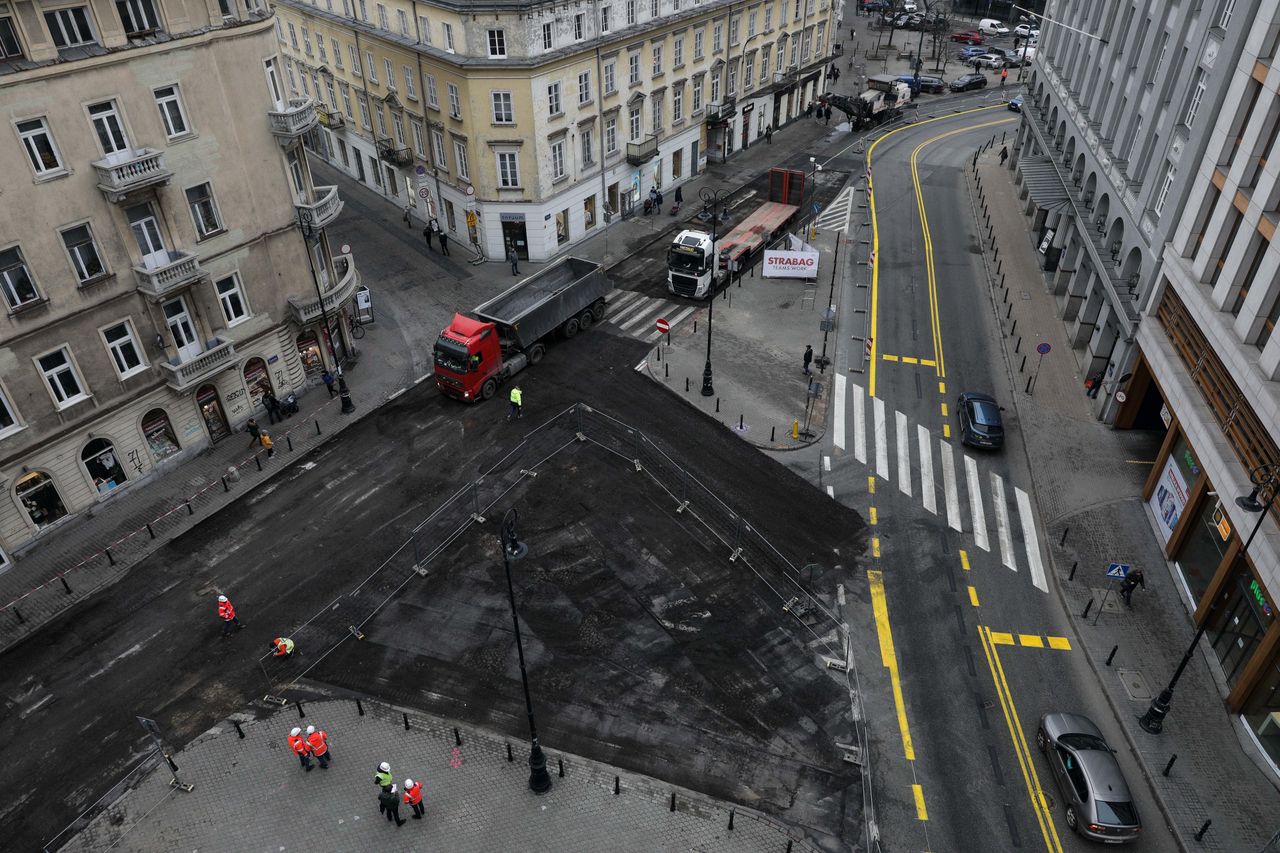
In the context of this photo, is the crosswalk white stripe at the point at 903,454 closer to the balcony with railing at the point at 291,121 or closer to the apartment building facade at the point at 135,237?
the apartment building facade at the point at 135,237

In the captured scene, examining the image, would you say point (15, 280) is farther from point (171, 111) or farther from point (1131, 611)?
point (1131, 611)

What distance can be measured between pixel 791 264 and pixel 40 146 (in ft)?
119

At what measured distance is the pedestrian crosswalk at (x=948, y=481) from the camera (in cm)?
3144

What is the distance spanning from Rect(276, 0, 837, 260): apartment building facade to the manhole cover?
3808 cm

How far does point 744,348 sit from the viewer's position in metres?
43.3

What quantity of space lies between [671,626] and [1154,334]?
2268cm

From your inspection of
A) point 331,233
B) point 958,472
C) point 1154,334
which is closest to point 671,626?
point 958,472

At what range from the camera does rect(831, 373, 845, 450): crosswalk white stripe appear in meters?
36.7

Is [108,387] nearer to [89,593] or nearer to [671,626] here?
[89,593]

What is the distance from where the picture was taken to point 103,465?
3262 centimetres

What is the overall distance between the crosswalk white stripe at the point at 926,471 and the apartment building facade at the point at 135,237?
92.6 ft

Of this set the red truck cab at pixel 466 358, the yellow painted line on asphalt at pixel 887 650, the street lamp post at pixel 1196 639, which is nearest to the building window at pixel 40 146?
the red truck cab at pixel 466 358

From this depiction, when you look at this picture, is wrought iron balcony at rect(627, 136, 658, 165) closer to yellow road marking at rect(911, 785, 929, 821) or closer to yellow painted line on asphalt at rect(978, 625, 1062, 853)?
yellow painted line on asphalt at rect(978, 625, 1062, 853)

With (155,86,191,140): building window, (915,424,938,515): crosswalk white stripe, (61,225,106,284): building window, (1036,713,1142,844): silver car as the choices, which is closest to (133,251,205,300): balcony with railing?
(61,225,106,284): building window
